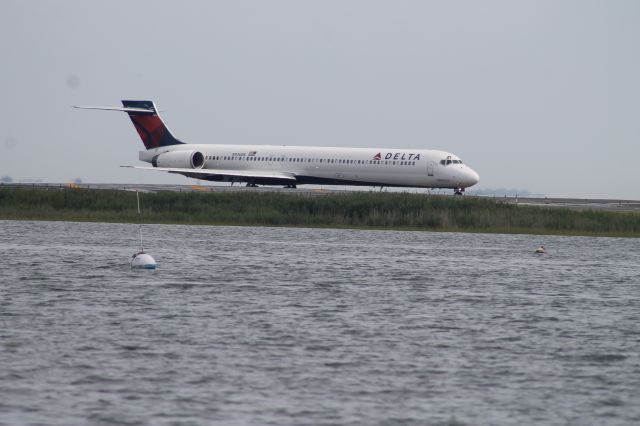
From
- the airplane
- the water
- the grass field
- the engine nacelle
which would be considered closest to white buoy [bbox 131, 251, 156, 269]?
the water

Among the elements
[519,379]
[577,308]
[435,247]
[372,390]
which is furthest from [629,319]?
[435,247]

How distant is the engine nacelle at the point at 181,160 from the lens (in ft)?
350

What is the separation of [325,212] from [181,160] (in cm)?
3498

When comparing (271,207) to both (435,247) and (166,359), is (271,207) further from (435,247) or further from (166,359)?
(166,359)

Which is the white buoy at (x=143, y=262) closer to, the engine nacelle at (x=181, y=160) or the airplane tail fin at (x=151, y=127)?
the engine nacelle at (x=181, y=160)

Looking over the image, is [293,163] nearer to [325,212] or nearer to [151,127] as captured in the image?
[151,127]

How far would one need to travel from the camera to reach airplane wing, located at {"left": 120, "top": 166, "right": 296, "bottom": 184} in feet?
332

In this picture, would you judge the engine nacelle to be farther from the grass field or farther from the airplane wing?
the grass field

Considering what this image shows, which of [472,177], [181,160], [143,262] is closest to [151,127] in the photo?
[181,160]

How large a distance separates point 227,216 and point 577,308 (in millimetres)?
43682

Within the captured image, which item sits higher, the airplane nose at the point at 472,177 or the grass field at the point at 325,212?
the airplane nose at the point at 472,177

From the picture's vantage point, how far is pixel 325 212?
74688mm

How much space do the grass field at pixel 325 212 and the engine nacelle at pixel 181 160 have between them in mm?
23826

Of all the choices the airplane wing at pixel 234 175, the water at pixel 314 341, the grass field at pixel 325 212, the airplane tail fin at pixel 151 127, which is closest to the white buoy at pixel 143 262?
the water at pixel 314 341
